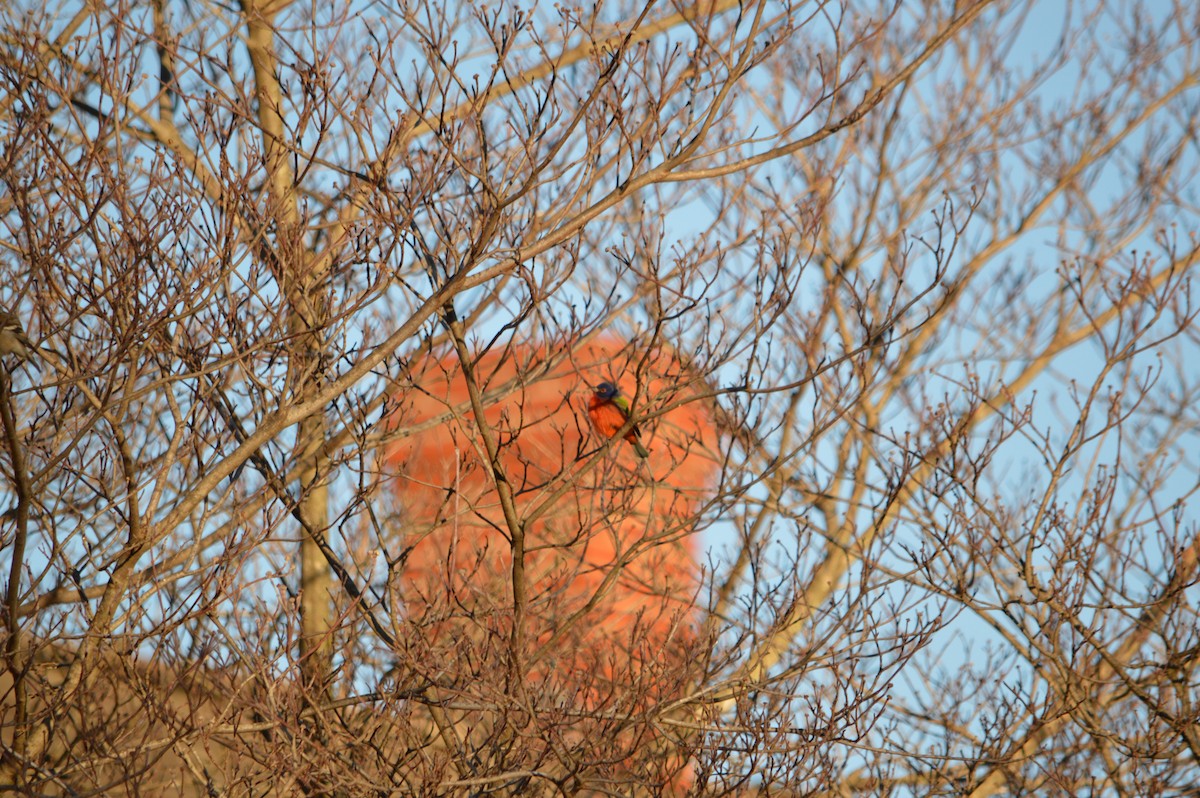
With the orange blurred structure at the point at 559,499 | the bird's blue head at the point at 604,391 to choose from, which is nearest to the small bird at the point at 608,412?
the bird's blue head at the point at 604,391

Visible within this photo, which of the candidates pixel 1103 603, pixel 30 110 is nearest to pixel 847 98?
pixel 1103 603

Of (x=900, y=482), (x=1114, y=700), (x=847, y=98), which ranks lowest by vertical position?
(x=1114, y=700)

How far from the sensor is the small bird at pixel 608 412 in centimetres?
621

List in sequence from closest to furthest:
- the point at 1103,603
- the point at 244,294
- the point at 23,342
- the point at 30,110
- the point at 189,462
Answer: the point at 30,110 → the point at 23,342 → the point at 244,294 → the point at 189,462 → the point at 1103,603

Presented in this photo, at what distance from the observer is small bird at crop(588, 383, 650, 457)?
621 cm

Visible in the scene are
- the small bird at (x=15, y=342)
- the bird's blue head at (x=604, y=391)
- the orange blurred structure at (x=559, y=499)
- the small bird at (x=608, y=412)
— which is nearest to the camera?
the small bird at (x=15, y=342)

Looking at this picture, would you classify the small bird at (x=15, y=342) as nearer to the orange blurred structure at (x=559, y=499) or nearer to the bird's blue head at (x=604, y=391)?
→ the orange blurred structure at (x=559, y=499)

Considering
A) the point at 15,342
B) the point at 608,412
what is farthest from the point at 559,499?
the point at 15,342

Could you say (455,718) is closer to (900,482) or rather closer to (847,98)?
(900,482)

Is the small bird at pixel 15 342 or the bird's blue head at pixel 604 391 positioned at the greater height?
the bird's blue head at pixel 604 391

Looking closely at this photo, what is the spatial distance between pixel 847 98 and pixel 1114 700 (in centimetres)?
634

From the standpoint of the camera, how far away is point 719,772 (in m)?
4.73

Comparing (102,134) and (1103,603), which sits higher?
(102,134)

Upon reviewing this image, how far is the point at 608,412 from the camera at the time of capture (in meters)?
7.46
